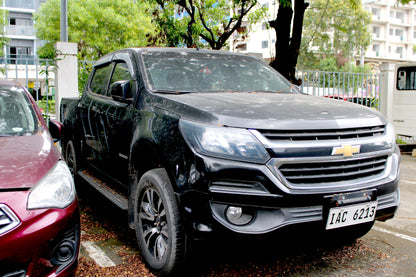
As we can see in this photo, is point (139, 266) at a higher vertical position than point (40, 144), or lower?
lower

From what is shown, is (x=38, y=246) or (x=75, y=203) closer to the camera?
(x=38, y=246)

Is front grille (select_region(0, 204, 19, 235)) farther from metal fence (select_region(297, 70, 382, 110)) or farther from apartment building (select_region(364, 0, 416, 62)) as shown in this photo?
apartment building (select_region(364, 0, 416, 62))

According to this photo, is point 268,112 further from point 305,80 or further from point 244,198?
point 305,80

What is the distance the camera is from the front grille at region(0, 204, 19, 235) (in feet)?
7.06

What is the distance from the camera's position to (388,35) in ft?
198

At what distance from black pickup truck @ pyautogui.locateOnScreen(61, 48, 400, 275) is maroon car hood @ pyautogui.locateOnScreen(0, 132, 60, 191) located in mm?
683

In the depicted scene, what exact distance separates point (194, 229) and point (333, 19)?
41.1 meters

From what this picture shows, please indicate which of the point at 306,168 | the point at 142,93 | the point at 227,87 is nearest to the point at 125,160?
the point at 142,93

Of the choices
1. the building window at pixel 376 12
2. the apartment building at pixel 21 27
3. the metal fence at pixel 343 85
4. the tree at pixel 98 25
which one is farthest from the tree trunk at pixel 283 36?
the building window at pixel 376 12

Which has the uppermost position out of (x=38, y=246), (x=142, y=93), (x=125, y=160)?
(x=142, y=93)

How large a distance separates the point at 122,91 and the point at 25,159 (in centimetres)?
111

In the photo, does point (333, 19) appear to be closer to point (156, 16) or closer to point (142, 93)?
point (156, 16)

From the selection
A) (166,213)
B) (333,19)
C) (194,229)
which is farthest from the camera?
(333,19)

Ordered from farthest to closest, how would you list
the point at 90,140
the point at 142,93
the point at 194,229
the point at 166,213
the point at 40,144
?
1. the point at 90,140
2. the point at 142,93
3. the point at 40,144
4. the point at 166,213
5. the point at 194,229
